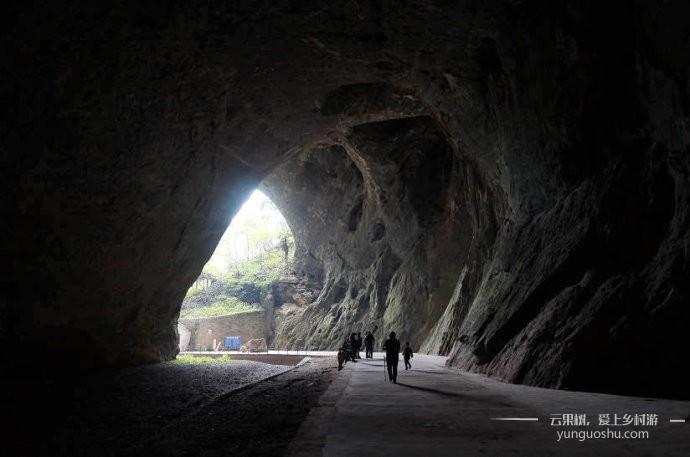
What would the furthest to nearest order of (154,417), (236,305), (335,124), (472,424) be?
(236,305) → (335,124) → (154,417) → (472,424)

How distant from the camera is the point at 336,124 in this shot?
16531 mm

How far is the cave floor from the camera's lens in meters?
3.30

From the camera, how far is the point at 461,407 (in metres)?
5.32

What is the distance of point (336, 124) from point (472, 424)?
13550 mm

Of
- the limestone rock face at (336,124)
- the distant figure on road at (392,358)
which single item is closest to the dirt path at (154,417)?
the distant figure on road at (392,358)

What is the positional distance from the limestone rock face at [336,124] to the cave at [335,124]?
0.04 metres

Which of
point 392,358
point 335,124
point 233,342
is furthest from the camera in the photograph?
point 233,342

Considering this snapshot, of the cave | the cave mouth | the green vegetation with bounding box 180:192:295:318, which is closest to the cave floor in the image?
the cave

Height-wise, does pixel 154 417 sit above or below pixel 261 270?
below

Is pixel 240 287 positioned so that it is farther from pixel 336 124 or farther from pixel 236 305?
pixel 336 124

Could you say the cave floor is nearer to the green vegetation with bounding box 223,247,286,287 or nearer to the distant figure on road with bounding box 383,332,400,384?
the distant figure on road with bounding box 383,332,400,384

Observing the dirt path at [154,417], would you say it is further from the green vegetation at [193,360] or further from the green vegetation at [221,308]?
the green vegetation at [221,308]

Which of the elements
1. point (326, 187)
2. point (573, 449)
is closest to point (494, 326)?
point (573, 449)

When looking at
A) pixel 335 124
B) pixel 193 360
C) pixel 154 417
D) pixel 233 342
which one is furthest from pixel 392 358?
pixel 233 342
